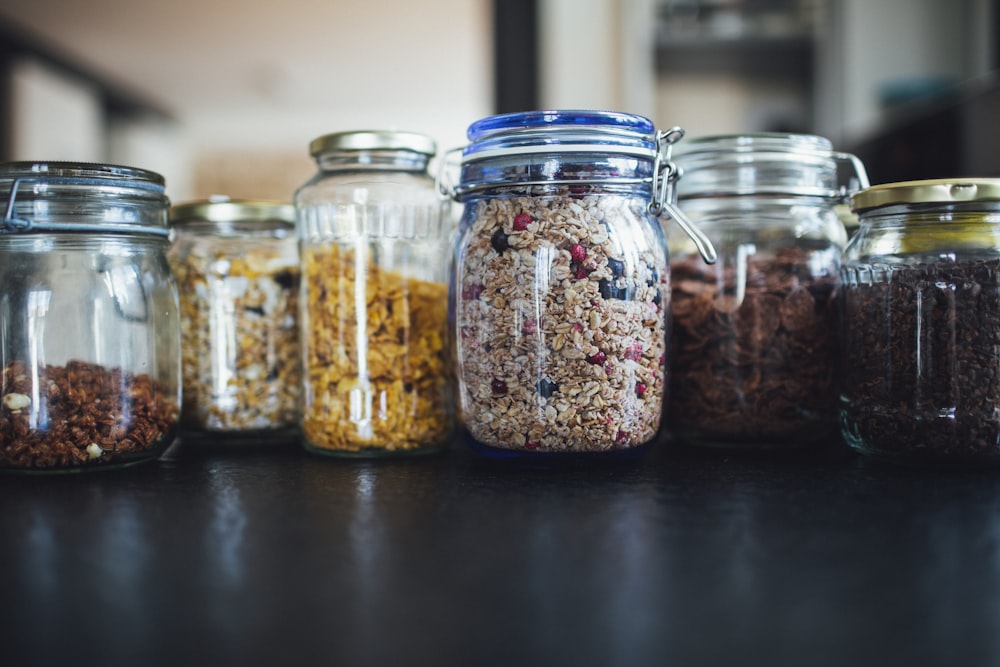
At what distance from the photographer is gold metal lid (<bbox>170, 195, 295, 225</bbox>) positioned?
2.61 feet

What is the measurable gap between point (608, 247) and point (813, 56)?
3.26 metres

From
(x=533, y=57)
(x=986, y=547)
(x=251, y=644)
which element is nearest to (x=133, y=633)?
(x=251, y=644)

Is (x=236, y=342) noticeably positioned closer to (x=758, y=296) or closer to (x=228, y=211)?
(x=228, y=211)

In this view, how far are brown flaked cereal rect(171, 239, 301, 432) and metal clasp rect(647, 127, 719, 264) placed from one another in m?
0.35

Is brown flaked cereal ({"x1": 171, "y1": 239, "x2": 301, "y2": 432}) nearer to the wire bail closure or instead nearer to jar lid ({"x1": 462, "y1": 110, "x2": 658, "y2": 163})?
the wire bail closure

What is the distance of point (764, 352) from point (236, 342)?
0.47m

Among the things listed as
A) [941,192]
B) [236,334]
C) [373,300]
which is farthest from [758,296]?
[236,334]

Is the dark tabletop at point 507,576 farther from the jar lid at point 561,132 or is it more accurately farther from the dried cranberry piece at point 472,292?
the jar lid at point 561,132

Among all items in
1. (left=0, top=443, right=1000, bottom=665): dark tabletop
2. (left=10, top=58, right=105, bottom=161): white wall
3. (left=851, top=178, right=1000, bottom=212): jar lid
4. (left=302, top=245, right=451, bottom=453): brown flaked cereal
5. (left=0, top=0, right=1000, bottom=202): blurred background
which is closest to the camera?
(left=0, top=443, right=1000, bottom=665): dark tabletop

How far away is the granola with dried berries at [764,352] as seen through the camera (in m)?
0.74

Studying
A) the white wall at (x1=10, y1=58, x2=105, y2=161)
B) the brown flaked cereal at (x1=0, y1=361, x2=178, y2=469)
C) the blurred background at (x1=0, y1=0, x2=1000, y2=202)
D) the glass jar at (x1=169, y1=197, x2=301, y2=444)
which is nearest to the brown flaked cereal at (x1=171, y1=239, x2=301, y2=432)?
the glass jar at (x1=169, y1=197, x2=301, y2=444)

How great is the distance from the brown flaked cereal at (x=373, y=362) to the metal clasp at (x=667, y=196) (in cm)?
21

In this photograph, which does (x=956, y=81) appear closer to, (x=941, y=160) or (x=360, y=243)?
(x=941, y=160)

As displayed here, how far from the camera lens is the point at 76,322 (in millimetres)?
676
